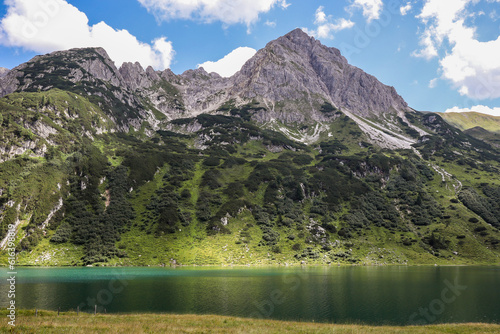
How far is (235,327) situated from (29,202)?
148m

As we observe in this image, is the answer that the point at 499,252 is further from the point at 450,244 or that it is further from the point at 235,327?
the point at 235,327

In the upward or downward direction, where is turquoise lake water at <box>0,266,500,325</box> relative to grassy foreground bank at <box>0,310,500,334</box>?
downward

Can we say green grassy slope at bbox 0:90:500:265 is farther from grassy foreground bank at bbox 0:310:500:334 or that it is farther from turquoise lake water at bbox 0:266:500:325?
grassy foreground bank at bbox 0:310:500:334

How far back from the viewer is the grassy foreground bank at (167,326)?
27.0 m

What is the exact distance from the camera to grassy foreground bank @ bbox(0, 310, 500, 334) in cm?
2705

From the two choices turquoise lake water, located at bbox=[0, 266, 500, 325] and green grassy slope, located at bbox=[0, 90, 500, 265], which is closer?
turquoise lake water, located at bbox=[0, 266, 500, 325]

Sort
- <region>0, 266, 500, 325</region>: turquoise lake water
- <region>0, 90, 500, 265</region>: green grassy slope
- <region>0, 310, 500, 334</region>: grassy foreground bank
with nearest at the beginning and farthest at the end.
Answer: <region>0, 310, 500, 334</region>: grassy foreground bank
<region>0, 266, 500, 325</region>: turquoise lake water
<region>0, 90, 500, 265</region>: green grassy slope

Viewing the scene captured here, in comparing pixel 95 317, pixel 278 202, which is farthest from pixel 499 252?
pixel 95 317

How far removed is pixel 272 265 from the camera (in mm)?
126375

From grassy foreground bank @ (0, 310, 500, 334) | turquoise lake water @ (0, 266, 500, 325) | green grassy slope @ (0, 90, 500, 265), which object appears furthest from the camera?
green grassy slope @ (0, 90, 500, 265)

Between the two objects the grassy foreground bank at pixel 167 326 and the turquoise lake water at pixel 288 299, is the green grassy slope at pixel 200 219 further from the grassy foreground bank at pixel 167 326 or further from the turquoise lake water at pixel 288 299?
the grassy foreground bank at pixel 167 326

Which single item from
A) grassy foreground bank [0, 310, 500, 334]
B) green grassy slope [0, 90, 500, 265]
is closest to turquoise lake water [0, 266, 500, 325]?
grassy foreground bank [0, 310, 500, 334]

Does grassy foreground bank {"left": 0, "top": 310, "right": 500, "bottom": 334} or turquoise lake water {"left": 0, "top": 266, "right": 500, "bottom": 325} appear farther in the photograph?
turquoise lake water {"left": 0, "top": 266, "right": 500, "bottom": 325}

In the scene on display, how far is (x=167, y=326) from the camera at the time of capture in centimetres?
2992
